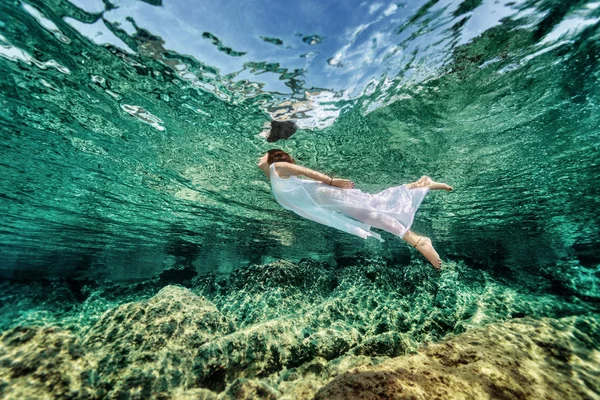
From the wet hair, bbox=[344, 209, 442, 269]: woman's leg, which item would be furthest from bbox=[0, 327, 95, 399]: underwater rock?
the wet hair

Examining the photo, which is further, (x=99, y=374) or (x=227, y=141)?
(x=227, y=141)

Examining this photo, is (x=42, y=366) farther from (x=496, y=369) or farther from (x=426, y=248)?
(x=426, y=248)

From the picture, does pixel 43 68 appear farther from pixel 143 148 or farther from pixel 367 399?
pixel 367 399

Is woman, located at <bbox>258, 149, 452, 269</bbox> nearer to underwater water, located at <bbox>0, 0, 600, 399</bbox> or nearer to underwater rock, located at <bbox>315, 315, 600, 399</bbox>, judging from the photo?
underwater rock, located at <bbox>315, 315, 600, 399</bbox>

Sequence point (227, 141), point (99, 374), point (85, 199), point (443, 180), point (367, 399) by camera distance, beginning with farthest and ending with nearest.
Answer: point (85, 199) < point (443, 180) < point (227, 141) < point (99, 374) < point (367, 399)

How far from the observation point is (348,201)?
5.22m

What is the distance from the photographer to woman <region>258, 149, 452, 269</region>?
5023mm

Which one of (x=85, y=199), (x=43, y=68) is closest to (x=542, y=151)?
(x=43, y=68)

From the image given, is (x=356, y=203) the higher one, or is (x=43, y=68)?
(x=43, y=68)

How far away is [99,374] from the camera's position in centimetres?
422

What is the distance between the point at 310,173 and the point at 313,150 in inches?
176

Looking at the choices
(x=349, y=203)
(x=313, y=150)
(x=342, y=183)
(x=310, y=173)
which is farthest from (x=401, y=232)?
(x=313, y=150)

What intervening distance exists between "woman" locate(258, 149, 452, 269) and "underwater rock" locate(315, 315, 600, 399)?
1788 millimetres

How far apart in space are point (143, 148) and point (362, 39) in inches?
323
